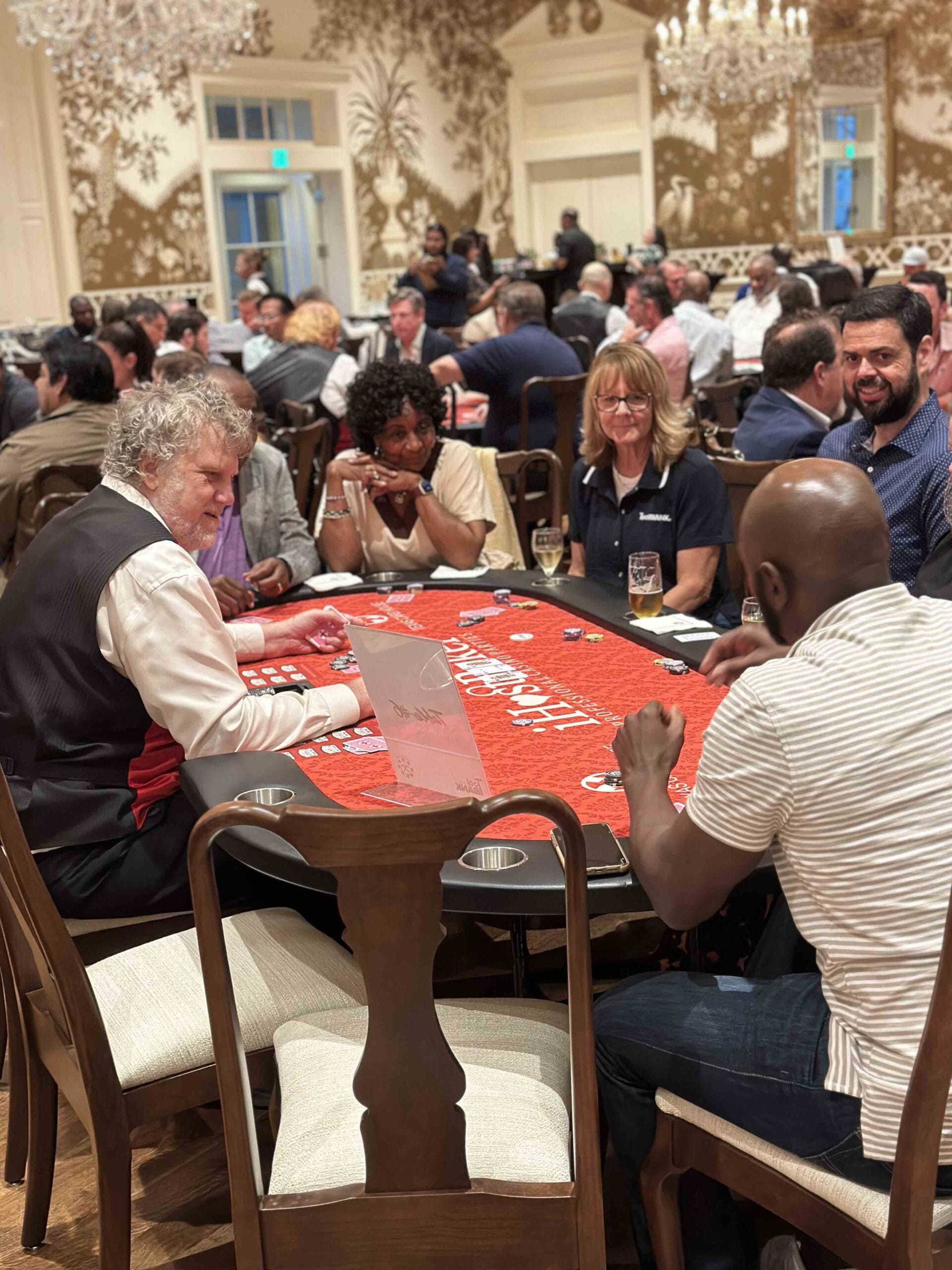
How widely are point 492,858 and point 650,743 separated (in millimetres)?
259

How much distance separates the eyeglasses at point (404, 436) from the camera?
3770 mm

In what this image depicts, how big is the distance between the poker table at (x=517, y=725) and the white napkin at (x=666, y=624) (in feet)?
0.09

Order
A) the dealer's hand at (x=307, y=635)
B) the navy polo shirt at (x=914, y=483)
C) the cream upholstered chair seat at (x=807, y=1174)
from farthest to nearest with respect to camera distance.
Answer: the navy polo shirt at (x=914, y=483), the dealer's hand at (x=307, y=635), the cream upholstered chair seat at (x=807, y=1174)

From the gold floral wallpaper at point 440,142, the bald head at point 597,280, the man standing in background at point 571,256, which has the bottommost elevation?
the bald head at point 597,280

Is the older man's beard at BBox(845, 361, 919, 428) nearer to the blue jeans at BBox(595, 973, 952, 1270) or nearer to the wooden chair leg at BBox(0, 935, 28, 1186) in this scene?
the blue jeans at BBox(595, 973, 952, 1270)

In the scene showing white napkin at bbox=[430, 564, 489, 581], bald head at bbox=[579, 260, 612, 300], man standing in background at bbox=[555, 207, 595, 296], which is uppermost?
man standing in background at bbox=[555, 207, 595, 296]

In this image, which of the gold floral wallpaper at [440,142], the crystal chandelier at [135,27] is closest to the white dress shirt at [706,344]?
the crystal chandelier at [135,27]

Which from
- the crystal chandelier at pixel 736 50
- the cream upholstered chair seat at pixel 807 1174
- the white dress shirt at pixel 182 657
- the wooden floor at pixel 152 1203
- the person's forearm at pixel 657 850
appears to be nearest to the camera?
the cream upholstered chair seat at pixel 807 1174

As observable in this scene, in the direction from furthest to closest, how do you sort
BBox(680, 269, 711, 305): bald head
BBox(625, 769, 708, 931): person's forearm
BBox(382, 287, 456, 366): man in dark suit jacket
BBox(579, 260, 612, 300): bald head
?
BBox(579, 260, 612, 300): bald head, BBox(680, 269, 711, 305): bald head, BBox(382, 287, 456, 366): man in dark suit jacket, BBox(625, 769, 708, 931): person's forearm

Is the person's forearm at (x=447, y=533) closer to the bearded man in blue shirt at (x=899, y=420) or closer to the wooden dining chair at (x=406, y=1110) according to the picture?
the bearded man in blue shirt at (x=899, y=420)

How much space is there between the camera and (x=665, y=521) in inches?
140

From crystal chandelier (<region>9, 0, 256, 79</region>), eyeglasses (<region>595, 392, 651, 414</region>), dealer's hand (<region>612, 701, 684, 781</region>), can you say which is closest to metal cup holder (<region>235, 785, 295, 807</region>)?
dealer's hand (<region>612, 701, 684, 781</region>)

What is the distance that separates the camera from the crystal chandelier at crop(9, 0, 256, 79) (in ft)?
30.5

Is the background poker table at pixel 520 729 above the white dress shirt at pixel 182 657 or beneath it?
beneath
